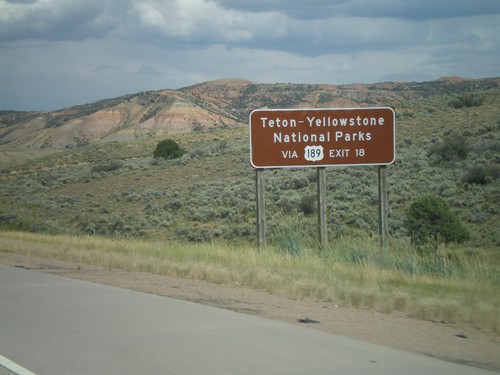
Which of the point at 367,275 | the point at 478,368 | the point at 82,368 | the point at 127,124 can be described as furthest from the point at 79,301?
the point at 127,124

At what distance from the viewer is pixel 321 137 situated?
19438 mm

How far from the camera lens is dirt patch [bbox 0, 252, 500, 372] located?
808 centimetres

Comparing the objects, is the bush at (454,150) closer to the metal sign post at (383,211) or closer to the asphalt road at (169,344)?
the metal sign post at (383,211)

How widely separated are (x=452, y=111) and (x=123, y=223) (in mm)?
30981

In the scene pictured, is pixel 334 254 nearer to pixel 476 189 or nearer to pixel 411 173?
pixel 476 189

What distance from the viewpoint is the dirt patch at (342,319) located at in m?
8.08

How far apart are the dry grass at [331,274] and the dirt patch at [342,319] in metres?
0.32

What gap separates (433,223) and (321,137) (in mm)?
6743

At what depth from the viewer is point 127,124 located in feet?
460

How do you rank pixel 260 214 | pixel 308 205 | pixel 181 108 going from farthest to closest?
1. pixel 181 108
2. pixel 308 205
3. pixel 260 214

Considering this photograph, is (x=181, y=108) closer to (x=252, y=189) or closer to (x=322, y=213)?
(x=252, y=189)

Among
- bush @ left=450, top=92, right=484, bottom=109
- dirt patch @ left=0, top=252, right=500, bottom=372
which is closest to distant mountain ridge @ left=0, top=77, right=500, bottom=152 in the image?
bush @ left=450, top=92, right=484, bottom=109

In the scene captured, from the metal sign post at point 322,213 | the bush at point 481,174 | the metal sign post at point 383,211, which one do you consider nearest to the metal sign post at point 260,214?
the metal sign post at point 322,213

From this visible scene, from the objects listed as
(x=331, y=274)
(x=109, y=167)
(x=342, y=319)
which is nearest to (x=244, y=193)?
(x=331, y=274)
